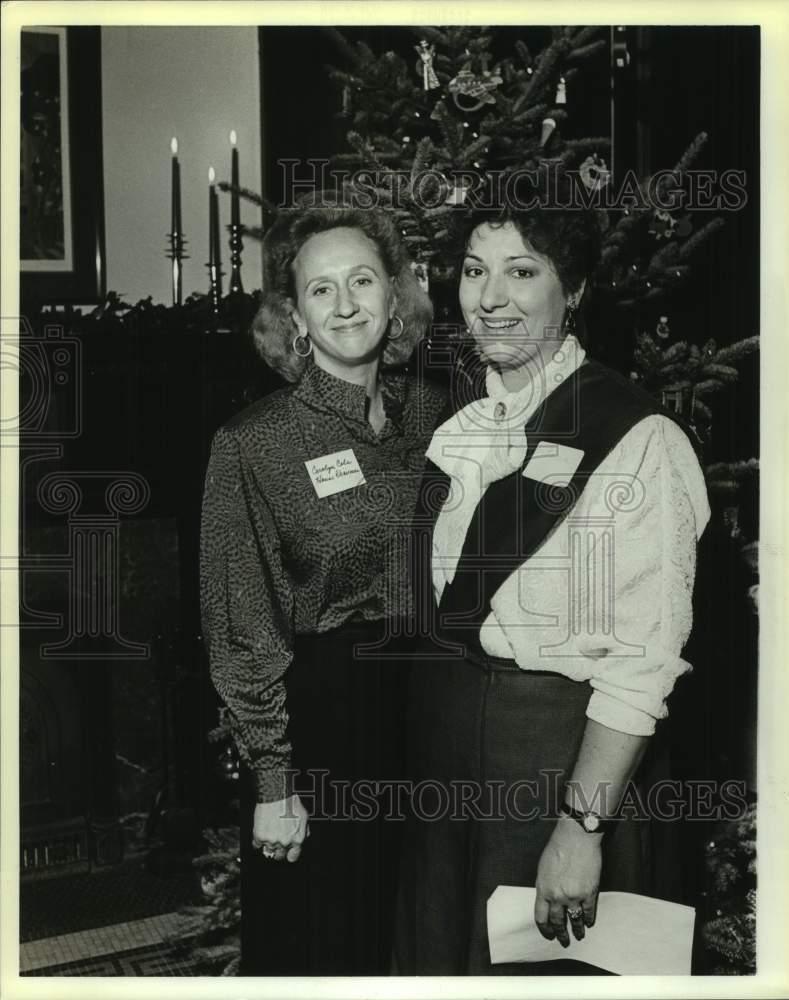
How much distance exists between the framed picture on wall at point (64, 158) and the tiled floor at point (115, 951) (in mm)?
1228

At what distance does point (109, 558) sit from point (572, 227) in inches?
42.6

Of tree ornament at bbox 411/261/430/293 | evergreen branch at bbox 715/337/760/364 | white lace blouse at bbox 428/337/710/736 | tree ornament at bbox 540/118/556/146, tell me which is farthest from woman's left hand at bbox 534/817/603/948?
tree ornament at bbox 540/118/556/146

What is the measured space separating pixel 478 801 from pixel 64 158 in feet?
4.80

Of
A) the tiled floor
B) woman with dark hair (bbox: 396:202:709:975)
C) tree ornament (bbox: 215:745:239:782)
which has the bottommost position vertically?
the tiled floor

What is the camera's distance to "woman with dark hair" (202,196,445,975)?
200 cm

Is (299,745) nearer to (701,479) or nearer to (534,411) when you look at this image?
(534,411)

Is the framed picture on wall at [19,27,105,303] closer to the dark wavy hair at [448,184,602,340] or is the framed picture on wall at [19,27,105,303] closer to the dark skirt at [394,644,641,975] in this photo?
the dark wavy hair at [448,184,602,340]

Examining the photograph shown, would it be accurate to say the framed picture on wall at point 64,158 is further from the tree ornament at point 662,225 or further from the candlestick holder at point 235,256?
the tree ornament at point 662,225

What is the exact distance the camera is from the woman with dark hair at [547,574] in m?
1.98

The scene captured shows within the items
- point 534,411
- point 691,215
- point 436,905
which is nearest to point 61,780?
point 436,905

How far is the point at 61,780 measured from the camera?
6.89ft

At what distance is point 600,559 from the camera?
2.00 meters

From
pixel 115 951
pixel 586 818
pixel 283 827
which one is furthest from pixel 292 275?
pixel 115 951

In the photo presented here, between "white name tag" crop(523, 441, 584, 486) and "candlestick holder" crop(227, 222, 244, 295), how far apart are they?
2.11ft
